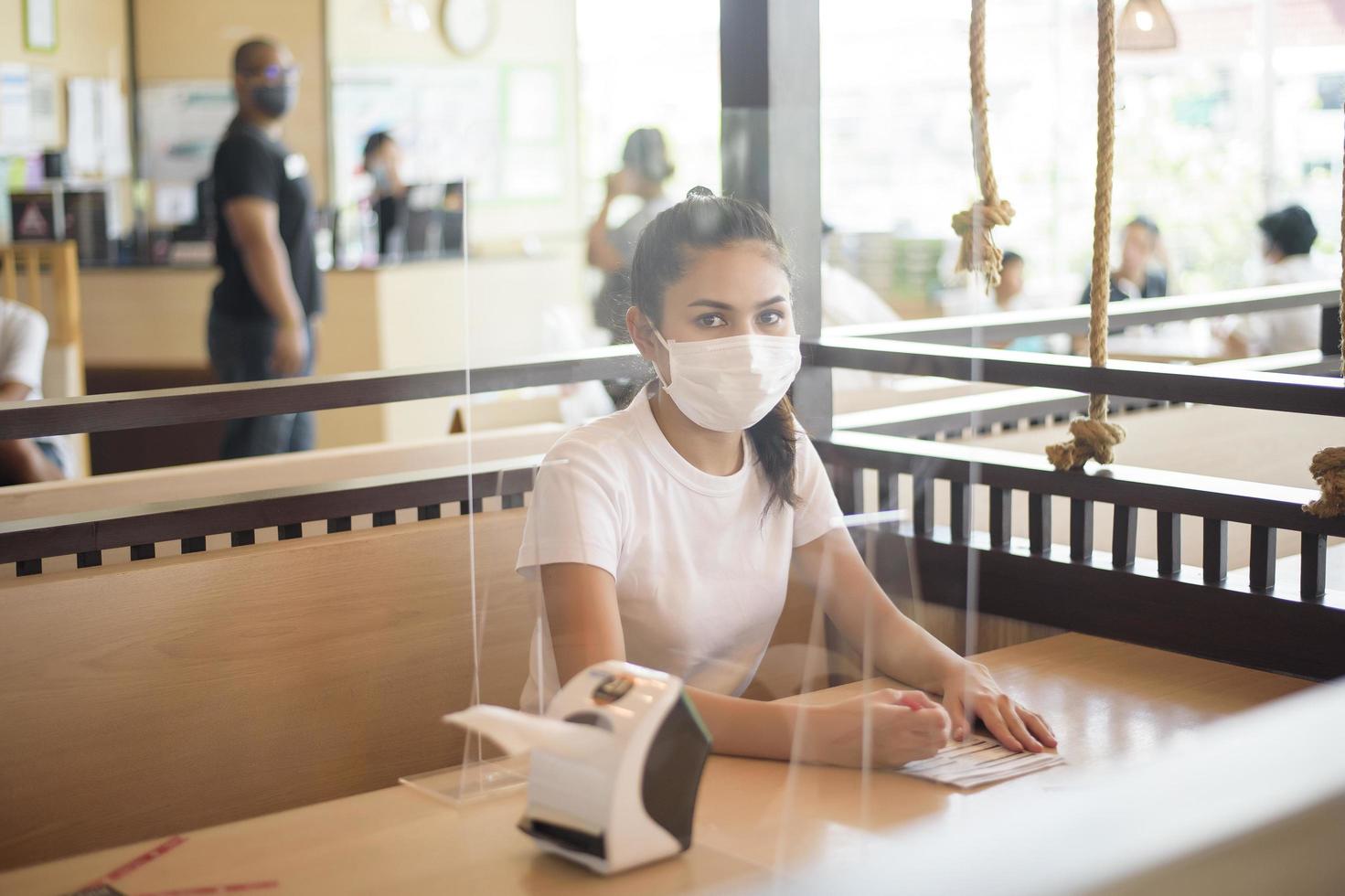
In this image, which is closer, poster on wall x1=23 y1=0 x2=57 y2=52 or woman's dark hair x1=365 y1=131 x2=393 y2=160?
woman's dark hair x1=365 y1=131 x2=393 y2=160

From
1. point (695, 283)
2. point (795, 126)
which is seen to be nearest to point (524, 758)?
point (695, 283)

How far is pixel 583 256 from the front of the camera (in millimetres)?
1547

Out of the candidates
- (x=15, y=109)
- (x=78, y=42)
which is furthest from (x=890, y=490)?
(x=78, y=42)

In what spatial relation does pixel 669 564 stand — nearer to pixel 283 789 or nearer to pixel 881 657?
pixel 881 657

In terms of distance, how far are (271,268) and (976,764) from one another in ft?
8.40

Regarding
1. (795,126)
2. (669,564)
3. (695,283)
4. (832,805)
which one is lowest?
(832,805)

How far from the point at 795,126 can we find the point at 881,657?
71cm

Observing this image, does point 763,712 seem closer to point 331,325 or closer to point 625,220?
point 625,220

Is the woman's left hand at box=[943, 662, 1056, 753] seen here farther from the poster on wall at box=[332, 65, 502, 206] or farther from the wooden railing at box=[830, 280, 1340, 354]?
the poster on wall at box=[332, 65, 502, 206]

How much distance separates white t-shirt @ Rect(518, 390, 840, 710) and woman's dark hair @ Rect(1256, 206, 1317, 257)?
3.44 metres

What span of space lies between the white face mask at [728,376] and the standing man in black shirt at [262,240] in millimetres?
1987

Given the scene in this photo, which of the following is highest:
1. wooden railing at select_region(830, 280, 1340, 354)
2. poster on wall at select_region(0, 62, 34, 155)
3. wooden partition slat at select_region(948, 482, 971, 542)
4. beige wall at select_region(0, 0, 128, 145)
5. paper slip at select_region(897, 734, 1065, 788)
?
beige wall at select_region(0, 0, 128, 145)

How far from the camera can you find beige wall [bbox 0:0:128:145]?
17.2 ft

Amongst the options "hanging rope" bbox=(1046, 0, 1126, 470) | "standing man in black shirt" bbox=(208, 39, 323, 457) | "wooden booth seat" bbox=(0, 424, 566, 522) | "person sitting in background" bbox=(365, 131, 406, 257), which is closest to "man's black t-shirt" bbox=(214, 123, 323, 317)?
"standing man in black shirt" bbox=(208, 39, 323, 457)
